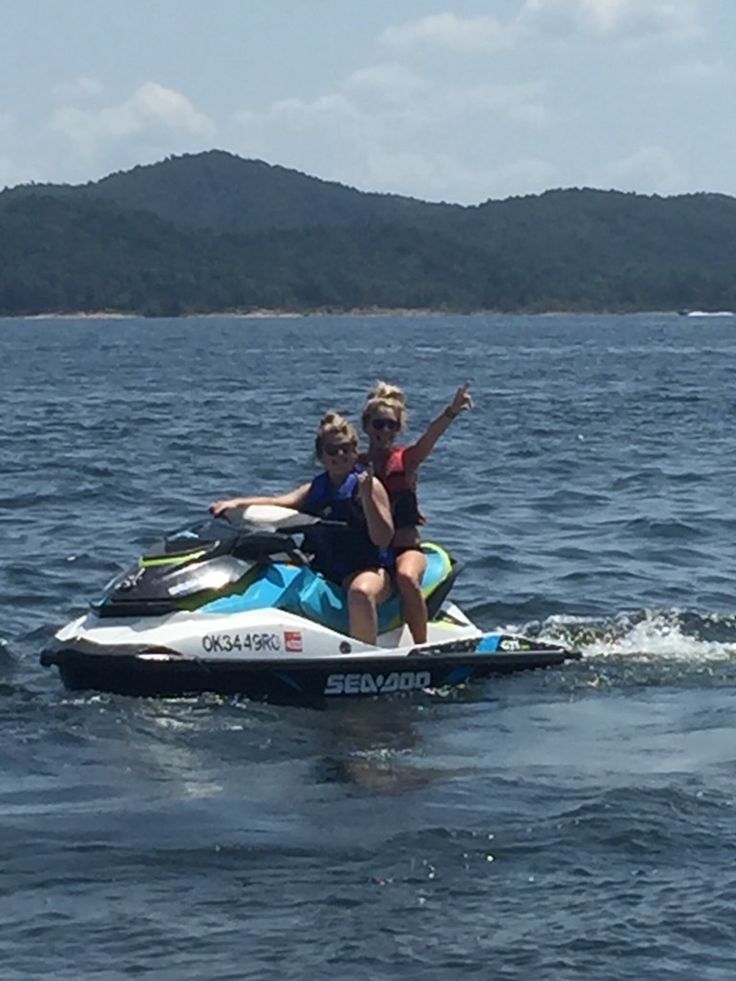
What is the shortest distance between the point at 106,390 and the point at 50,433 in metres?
13.9

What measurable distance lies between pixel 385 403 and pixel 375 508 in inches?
21.3

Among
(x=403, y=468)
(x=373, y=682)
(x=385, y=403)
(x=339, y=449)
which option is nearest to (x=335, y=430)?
(x=339, y=449)

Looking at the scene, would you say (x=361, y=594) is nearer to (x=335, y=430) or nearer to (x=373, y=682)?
(x=373, y=682)

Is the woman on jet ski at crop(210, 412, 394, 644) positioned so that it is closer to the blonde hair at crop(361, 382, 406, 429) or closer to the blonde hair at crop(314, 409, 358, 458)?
the blonde hair at crop(314, 409, 358, 458)

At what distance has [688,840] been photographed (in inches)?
319

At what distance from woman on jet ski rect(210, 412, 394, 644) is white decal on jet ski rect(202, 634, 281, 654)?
0.47 m

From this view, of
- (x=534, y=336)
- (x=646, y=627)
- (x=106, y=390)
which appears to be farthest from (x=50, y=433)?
(x=534, y=336)

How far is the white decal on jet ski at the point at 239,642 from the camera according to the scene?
34.7ft

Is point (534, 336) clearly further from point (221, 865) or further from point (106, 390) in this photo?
point (221, 865)

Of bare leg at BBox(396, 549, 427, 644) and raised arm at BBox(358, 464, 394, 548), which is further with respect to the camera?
bare leg at BBox(396, 549, 427, 644)

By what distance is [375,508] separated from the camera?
419 inches

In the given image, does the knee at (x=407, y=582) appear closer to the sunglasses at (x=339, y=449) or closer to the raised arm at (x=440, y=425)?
the raised arm at (x=440, y=425)

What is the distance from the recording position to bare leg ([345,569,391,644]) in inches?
427

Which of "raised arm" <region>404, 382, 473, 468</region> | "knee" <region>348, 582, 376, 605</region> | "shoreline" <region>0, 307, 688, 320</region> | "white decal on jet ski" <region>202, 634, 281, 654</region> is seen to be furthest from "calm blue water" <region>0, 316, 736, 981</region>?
"shoreline" <region>0, 307, 688, 320</region>
